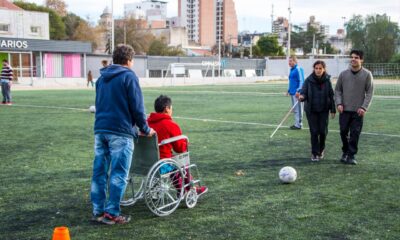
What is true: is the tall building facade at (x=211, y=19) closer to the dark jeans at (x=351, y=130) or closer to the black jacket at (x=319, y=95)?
the black jacket at (x=319, y=95)

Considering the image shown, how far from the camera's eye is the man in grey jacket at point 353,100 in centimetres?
870

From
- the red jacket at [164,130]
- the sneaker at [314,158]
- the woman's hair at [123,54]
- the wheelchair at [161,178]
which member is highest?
the woman's hair at [123,54]

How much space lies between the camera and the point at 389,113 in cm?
1852

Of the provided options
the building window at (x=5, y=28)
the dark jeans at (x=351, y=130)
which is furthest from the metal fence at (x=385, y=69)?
the building window at (x=5, y=28)

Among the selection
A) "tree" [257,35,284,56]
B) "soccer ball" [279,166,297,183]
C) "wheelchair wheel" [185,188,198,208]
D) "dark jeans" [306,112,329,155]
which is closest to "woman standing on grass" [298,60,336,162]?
"dark jeans" [306,112,329,155]

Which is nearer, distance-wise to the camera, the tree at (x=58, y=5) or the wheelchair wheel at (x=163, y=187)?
the wheelchair wheel at (x=163, y=187)

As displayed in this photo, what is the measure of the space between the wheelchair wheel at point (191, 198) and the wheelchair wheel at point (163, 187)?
0.36ft

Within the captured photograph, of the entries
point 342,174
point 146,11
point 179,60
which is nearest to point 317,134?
point 342,174

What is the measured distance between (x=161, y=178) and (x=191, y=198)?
61 centimetres

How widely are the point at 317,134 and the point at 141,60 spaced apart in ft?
176

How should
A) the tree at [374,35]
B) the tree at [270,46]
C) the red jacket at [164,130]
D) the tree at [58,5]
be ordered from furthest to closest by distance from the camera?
the tree at [270,46] → the tree at [58,5] → the tree at [374,35] → the red jacket at [164,130]

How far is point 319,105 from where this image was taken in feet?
29.4

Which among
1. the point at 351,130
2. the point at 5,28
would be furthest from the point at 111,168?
the point at 5,28

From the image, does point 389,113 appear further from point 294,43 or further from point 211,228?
point 294,43
